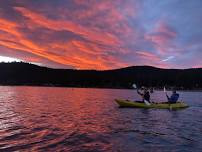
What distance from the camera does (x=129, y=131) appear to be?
2178 centimetres

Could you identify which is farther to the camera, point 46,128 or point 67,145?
point 46,128

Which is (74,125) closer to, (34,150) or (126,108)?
(34,150)

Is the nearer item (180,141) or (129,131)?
(180,141)

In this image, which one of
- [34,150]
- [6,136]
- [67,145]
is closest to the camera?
[34,150]

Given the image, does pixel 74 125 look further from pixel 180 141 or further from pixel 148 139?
pixel 180 141

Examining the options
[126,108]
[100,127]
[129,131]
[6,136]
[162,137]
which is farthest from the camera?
[126,108]

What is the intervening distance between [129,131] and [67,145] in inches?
257

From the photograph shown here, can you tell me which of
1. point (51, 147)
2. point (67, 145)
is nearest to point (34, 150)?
point (51, 147)

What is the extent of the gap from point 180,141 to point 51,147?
844 cm

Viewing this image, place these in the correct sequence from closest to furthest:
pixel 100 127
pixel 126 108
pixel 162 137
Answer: pixel 162 137 → pixel 100 127 → pixel 126 108

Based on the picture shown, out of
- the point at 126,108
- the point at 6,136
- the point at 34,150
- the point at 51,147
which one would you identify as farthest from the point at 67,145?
the point at 126,108

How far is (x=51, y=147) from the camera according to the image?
15945mm

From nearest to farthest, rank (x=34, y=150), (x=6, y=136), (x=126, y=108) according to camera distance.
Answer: (x=34, y=150)
(x=6, y=136)
(x=126, y=108)

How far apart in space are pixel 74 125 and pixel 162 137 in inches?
301
